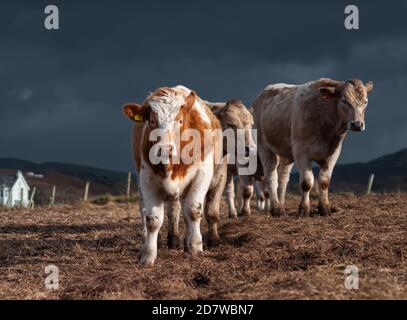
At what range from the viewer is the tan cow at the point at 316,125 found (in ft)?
47.0

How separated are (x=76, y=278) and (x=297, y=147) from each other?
7.36 meters

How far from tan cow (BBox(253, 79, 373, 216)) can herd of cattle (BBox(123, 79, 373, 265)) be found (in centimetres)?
2

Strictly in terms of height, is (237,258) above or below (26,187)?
above

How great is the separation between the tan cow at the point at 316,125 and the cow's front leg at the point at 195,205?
518cm

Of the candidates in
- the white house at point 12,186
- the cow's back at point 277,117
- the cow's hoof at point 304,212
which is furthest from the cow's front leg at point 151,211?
the white house at point 12,186

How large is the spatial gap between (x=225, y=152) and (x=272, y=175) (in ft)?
15.7

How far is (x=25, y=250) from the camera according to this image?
40.9ft

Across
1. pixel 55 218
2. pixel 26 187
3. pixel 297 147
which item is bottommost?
pixel 26 187

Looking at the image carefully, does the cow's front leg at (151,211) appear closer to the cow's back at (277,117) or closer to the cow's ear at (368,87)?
the cow's back at (277,117)

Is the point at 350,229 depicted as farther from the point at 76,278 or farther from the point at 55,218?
the point at 55,218

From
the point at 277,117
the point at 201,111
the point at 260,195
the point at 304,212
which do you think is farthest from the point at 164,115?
the point at 260,195

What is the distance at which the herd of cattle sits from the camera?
915cm

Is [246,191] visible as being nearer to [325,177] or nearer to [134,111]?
[325,177]
